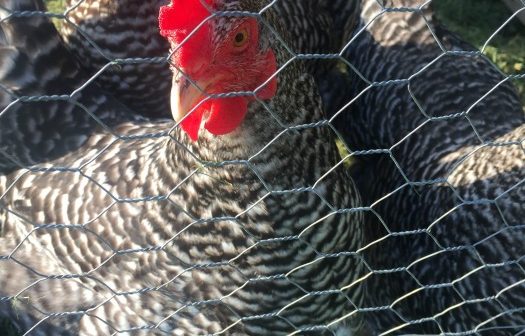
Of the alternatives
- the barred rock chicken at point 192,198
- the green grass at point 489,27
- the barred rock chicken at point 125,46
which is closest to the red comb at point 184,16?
the barred rock chicken at point 192,198

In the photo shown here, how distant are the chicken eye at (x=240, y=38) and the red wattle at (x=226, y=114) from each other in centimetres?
11

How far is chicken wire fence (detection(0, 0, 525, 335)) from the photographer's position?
5.41 feet

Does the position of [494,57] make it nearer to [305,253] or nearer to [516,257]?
[516,257]

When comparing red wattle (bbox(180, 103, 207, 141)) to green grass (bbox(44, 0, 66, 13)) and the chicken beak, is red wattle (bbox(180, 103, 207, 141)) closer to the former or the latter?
the chicken beak

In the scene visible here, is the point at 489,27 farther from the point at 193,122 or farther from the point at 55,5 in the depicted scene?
the point at 193,122

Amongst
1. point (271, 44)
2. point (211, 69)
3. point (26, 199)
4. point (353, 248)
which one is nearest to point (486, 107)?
point (353, 248)

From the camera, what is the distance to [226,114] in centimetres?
142

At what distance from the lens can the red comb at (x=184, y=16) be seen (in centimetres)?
132

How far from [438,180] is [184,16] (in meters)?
0.71

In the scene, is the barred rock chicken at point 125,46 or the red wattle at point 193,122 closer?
the red wattle at point 193,122

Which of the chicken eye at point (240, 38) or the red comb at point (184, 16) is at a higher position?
the red comb at point (184, 16)

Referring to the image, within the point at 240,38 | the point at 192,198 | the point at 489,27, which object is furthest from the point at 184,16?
the point at 489,27

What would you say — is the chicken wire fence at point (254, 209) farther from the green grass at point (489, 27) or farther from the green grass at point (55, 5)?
the green grass at point (55, 5)

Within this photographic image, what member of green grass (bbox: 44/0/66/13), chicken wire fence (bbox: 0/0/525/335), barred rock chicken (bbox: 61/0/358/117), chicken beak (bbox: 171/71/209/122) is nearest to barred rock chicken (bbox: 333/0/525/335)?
chicken wire fence (bbox: 0/0/525/335)
